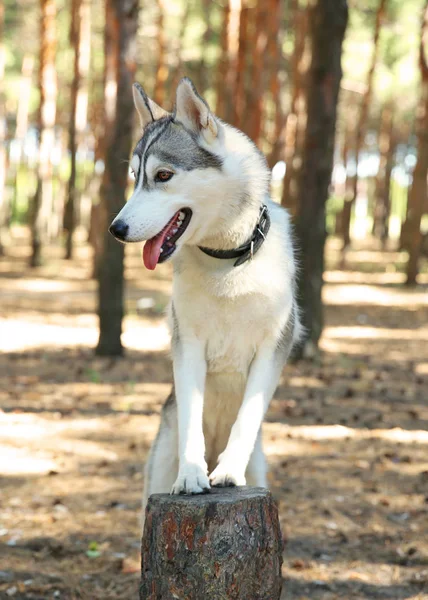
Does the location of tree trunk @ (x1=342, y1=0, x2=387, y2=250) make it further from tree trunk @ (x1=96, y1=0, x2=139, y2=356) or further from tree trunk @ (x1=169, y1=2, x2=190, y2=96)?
tree trunk @ (x1=96, y1=0, x2=139, y2=356)

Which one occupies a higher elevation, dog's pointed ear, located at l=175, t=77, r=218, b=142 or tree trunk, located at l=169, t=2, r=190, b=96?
tree trunk, located at l=169, t=2, r=190, b=96

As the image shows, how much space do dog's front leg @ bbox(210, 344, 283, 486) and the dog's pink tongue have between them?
732 mm

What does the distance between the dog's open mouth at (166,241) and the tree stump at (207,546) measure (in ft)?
3.33

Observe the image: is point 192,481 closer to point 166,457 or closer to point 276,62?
point 166,457

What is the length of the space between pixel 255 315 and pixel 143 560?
3.88ft

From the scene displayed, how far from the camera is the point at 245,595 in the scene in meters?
3.45

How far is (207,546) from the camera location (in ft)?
11.2

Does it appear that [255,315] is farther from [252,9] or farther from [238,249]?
[252,9]

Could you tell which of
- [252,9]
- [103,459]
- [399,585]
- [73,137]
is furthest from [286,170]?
[399,585]

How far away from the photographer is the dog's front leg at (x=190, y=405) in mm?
3547

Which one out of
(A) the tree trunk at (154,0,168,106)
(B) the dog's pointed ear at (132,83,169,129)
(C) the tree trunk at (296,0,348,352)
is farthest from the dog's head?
(A) the tree trunk at (154,0,168,106)

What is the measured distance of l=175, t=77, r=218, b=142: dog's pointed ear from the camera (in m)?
3.43

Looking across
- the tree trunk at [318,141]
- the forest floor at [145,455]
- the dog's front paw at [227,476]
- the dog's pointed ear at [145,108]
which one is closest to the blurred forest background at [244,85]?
the tree trunk at [318,141]

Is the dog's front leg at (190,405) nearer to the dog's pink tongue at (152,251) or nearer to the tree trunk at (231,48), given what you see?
the dog's pink tongue at (152,251)
